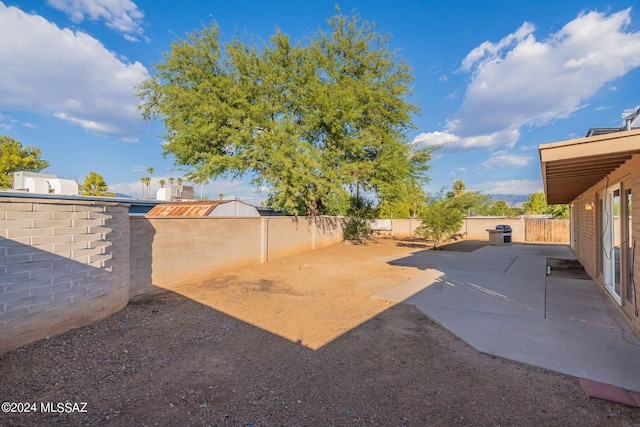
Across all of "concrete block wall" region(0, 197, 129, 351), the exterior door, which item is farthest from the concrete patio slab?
"concrete block wall" region(0, 197, 129, 351)

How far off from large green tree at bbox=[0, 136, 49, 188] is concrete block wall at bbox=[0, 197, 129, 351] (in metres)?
31.6

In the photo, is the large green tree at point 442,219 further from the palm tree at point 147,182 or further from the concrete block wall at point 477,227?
the palm tree at point 147,182

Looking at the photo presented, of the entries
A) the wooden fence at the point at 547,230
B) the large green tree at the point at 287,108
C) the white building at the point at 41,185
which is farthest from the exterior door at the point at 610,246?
the white building at the point at 41,185

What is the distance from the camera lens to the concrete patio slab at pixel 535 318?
341 centimetres

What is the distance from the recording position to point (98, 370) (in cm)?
335

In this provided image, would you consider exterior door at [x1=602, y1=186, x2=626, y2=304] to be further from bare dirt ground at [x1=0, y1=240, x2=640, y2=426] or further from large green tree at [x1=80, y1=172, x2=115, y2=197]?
large green tree at [x1=80, y1=172, x2=115, y2=197]

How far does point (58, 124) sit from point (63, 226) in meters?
21.8

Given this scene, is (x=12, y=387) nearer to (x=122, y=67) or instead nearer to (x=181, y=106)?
(x=181, y=106)

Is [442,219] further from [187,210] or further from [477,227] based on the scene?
[187,210]

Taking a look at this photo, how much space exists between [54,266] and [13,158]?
33.3 metres

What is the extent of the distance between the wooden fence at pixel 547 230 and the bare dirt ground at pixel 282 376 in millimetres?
21495

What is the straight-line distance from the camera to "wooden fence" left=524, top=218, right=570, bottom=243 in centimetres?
2073

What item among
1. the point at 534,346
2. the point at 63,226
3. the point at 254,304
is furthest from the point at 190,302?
the point at 534,346

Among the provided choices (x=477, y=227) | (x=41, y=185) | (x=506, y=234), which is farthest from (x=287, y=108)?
(x=477, y=227)
